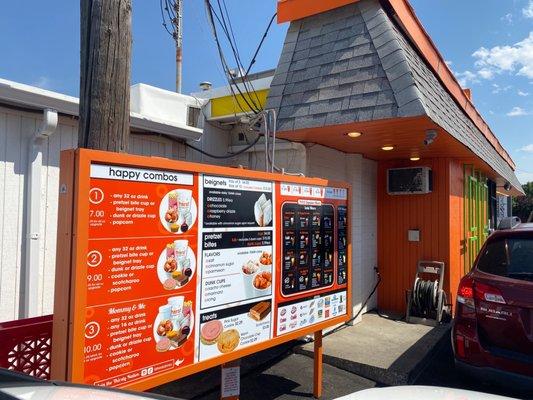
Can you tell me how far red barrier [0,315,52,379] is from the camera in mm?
2568

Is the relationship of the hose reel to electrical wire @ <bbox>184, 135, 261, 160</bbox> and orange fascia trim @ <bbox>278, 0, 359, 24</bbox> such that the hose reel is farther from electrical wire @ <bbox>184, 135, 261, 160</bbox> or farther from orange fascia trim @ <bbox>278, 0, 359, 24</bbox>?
orange fascia trim @ <bbox>278, 0, 359, 24</bbox>

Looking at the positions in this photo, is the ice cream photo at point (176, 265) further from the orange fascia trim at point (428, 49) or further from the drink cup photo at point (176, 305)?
the orange fascia trim at point (428, 49)

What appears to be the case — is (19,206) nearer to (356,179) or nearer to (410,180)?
(356,179)

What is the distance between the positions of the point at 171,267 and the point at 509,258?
3194mm

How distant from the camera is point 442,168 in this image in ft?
23.9

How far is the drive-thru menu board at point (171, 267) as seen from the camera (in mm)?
2342

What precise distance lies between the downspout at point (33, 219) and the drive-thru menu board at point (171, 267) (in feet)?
7.06

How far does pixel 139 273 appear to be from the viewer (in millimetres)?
2574

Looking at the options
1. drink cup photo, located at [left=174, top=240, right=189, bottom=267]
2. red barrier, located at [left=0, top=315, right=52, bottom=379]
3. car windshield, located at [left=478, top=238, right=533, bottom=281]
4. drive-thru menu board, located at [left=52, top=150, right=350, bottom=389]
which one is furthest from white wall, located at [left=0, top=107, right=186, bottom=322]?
A: car windshield, located at [left=478, top=238, right=533, bottom=281]

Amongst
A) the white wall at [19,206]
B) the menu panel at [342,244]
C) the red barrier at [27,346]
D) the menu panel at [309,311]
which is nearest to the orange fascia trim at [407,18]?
the menu panel at [342,244]

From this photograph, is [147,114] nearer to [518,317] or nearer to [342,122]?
[342,122]

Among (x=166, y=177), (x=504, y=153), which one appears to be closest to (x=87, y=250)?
(x=166, y=177)

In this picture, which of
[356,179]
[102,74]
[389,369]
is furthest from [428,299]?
[102,74]

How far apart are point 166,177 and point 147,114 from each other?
322 centimetres
